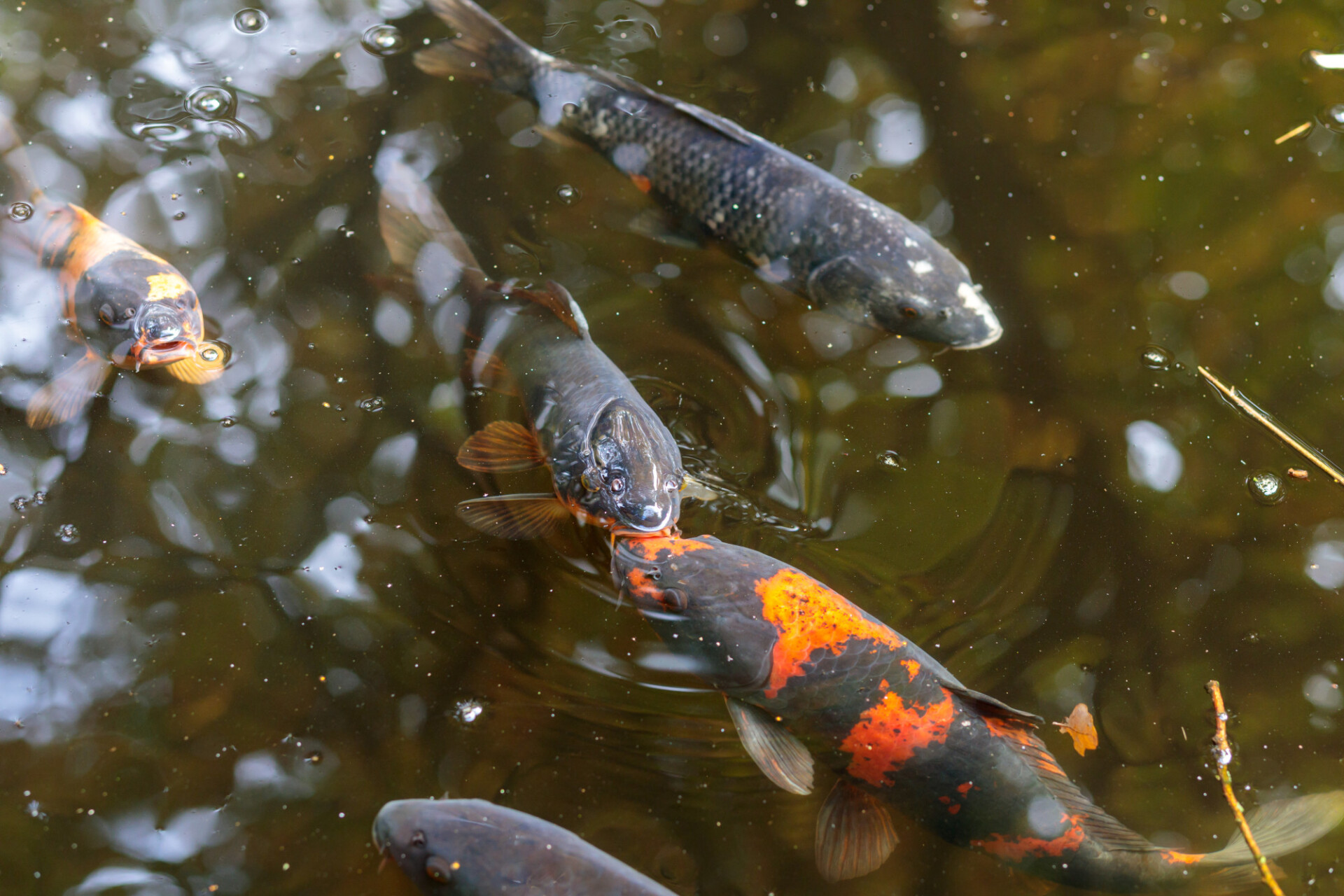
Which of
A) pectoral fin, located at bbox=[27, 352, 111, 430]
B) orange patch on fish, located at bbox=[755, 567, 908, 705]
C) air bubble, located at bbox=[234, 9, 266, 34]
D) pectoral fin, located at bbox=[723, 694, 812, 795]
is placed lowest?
pectoral fin, located at bbox=[723, 694, 812, 795]

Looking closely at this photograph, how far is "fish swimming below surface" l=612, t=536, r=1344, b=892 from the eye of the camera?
231cm

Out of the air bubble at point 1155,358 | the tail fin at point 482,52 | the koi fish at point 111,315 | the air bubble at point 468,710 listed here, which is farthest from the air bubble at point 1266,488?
the koi fish at point 111,315

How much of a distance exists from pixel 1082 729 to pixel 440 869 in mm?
1912

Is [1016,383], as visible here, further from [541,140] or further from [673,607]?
[541,140]

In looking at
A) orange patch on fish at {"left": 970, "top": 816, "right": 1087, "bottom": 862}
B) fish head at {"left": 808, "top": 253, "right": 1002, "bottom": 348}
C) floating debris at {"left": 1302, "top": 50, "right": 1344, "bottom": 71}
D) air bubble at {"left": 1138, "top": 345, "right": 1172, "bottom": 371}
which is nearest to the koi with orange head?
fish head at {"left": 808, "top": 253, "right": 1002, "bottom": 348}

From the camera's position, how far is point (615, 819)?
8.50 feet

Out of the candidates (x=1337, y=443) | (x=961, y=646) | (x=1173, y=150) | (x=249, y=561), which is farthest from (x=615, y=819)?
(x=1173, y=150)

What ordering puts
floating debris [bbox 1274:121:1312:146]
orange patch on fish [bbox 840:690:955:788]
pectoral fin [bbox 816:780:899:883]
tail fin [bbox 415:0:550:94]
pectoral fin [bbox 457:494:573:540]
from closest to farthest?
orange patch on fish [bbox 840:690:955:788]
pectoral fin [bbox 816:780:899:883]
pectoral fin [bbox 457:494:573:540]
tail fin [bbox 415:0:550:94]
floating debris [bbox 1274:121:1312:146]

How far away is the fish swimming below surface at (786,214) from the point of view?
10.9 ft

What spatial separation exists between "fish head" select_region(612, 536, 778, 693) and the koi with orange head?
175cm

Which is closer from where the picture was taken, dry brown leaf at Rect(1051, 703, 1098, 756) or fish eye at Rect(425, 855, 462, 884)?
fish eye at Rect(425, 855, 462, 884)

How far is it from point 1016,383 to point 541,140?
7.30 feet

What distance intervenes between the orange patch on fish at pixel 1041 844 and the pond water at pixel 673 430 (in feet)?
1.02

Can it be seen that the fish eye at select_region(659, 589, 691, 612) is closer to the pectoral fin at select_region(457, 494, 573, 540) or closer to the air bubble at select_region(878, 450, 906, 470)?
the pectoral fin at select_region(457, 494, 573, 540)
